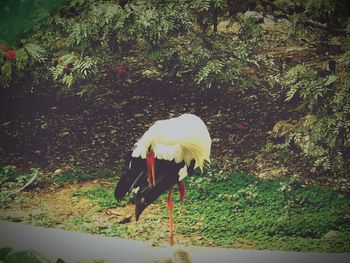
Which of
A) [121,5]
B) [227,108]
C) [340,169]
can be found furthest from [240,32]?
[340,169]

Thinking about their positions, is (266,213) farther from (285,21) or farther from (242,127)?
(285,21)

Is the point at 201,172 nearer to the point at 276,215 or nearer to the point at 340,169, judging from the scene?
the point at 276,215

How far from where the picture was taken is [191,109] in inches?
148

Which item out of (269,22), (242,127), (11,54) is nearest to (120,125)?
(242,127)

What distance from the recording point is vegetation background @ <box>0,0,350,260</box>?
357 centimetres

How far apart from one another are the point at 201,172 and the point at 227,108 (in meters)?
0.46

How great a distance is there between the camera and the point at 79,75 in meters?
3.89

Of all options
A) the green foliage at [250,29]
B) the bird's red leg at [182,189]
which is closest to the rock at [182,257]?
the bird's red leg at [182,189]

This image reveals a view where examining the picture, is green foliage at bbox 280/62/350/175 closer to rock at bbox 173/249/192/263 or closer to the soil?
the soil

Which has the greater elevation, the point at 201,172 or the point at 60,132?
the point at 60,132

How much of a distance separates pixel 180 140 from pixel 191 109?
0.76 feet

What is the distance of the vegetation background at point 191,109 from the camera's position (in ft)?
11.7

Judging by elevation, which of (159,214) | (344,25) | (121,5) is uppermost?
(121,5)

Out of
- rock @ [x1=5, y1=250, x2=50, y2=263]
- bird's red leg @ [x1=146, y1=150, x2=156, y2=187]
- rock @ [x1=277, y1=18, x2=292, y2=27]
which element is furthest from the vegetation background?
rock @ [x1=5, y1=250, x2=50, y2=263]
